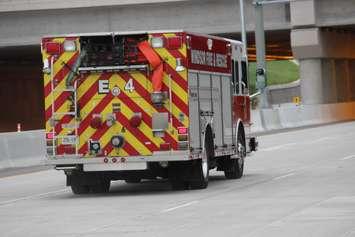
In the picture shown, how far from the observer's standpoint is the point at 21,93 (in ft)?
272

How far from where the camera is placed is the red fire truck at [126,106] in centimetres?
1872

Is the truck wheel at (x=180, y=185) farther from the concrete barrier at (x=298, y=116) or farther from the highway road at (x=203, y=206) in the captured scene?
the concrete barrier at (x=298, y=116)

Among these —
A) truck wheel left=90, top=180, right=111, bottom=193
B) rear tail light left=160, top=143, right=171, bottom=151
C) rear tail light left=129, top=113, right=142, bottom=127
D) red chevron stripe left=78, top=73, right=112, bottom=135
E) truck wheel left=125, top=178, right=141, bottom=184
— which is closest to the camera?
rear tail light left=160, top=143, right=171, bottom=151

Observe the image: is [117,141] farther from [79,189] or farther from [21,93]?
[21,93]

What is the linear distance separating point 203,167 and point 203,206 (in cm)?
342

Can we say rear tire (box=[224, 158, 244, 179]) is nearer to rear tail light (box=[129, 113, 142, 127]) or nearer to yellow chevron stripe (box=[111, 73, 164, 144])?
yellow chevron stripe (box=[111, 73, 164, 144])

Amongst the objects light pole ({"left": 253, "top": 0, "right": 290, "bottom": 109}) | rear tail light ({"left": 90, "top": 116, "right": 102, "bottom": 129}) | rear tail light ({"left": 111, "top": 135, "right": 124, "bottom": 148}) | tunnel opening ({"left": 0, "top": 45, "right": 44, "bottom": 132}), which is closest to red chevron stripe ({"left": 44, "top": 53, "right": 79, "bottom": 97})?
rear tail light ({"left": 90, "top": 116, "right": 102, "bottom": 129})

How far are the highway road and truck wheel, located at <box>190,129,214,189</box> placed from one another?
0.22m

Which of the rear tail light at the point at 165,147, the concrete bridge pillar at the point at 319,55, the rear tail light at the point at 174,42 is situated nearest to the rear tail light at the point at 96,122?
the rear tail light at the point at 165,147

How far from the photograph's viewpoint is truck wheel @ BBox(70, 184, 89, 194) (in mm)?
19781

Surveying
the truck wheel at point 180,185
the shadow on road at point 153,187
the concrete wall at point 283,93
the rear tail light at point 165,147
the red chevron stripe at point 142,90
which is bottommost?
the concrete wall at point 283,93

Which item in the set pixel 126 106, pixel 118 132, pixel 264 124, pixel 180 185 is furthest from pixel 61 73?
pixel 264 124

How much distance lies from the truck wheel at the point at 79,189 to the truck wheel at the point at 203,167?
196cm

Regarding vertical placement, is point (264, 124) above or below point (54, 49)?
below
